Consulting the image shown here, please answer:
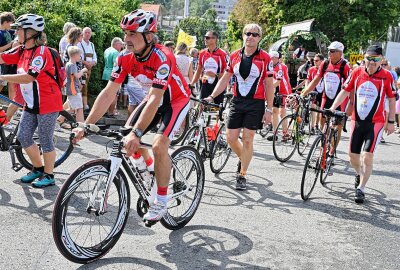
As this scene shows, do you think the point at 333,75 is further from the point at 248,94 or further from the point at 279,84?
the point at 279,84

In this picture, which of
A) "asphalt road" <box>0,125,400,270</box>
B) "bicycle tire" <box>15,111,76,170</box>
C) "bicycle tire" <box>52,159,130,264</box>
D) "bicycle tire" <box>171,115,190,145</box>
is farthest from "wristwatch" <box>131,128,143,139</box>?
"bicycle tire" <box>171,115,190,145</box>

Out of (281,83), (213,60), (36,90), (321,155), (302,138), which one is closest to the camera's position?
(36,90)

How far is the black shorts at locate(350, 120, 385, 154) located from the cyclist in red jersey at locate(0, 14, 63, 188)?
404 cm

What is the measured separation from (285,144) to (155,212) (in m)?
5.29

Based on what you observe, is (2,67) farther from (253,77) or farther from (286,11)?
(286,11)

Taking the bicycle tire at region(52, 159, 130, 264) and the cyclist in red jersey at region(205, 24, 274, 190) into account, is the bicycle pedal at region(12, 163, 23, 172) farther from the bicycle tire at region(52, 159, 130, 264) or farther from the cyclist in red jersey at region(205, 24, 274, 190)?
the cyclist in red jersey at region(205, 24, 274, 190)

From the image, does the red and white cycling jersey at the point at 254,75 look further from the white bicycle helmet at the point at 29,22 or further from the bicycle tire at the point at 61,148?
the white bicycle helmet at the point at 29,22

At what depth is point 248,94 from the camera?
Answer: 273 inches

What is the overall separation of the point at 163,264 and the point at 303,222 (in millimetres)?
2132

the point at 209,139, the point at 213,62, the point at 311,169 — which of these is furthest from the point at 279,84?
the point at 311,169

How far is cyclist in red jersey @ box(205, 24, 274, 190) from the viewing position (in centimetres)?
686

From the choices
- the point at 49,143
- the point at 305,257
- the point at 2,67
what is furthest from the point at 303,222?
the point at 2,67

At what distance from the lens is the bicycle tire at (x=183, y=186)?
498 centimetres

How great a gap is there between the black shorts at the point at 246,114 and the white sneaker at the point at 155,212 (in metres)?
2.63
